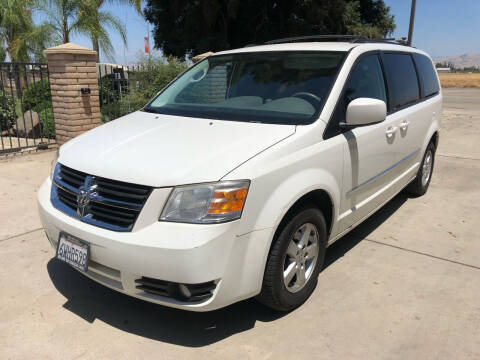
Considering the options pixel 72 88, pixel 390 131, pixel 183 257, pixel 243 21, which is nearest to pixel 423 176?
pixel 390 131

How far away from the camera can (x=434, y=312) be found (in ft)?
9.98

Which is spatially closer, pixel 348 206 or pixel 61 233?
pixel 61 233

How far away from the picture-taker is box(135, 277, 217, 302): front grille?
8.02ft

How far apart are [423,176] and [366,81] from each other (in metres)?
2.40

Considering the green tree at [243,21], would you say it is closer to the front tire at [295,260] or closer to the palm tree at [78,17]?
the palm tree at [78,17]

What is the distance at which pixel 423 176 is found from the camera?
5543 millimetres

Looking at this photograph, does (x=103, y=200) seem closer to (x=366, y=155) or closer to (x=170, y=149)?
(x=170, y=149)

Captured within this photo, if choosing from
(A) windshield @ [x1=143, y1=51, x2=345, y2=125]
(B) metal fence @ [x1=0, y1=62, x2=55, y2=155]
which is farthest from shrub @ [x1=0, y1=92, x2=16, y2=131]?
(A) windshield @ [x1=143, y1=51, x2=345, y2=125]

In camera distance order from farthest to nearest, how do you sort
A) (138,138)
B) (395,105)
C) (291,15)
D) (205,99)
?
(291,15) → (395,105) → (205,99) → (138,138)

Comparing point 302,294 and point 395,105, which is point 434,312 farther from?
point 395,105

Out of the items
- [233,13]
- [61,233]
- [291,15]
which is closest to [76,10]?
[233,13]

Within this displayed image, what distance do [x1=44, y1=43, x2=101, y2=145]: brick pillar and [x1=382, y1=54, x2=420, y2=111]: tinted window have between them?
17.3 feet

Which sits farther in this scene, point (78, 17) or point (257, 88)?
point (78, 17)

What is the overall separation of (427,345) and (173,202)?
1795 millimetres
